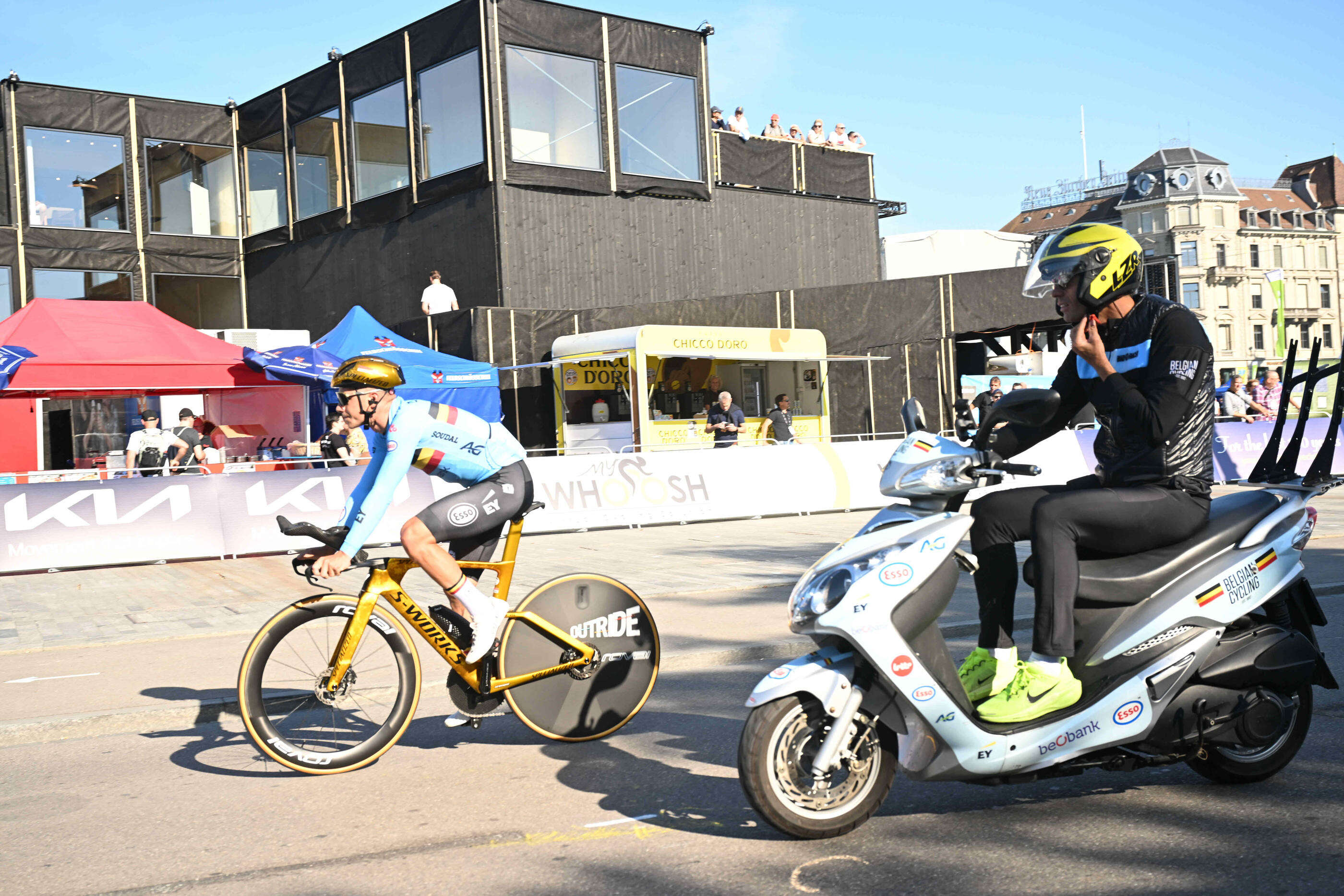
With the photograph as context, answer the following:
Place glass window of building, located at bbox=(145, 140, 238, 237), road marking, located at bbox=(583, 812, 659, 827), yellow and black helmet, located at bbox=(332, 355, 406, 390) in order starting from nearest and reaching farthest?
road marking, located at bbox=(583, 812, 659, 827), yellow and black helmet, located at bbox=(332, 355, 406, 390), glass window of building, located at bbox=(145, 140, 238, 237)

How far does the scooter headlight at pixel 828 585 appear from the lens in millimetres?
3812

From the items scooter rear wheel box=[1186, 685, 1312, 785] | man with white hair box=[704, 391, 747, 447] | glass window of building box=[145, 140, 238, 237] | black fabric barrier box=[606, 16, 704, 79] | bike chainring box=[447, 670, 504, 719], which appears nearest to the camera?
scooter rear wheel box=[1186, 685, 1312, 785]

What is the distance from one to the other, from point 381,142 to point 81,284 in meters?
9.45

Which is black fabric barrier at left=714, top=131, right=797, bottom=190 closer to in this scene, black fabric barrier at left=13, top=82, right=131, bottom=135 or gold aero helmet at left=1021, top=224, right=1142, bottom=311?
black fabric barrier at left=13, top=82, right=131, bottom=135

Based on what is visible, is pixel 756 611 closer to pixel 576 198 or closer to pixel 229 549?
pixel 229 549

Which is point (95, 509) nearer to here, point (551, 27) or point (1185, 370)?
point (1185, 370)

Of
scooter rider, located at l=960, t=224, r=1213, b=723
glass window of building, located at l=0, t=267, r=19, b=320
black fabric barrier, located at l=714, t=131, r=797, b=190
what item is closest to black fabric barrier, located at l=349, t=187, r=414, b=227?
black fabric barrier, located at l=714, t=131, r=797, b=190

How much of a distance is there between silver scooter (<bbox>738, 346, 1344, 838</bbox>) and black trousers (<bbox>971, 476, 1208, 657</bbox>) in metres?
A: 0.10

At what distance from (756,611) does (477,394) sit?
42.6 feet

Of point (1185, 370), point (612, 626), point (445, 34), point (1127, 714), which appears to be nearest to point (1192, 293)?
point (445, 34)

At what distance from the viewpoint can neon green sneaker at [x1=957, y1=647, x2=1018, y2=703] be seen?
4.06 meters

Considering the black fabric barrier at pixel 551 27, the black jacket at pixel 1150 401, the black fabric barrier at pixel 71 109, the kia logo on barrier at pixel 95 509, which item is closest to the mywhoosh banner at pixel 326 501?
the kia logo on barrier at pixel 95 509

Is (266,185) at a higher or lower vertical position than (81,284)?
higher

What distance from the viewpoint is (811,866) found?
148 inches
